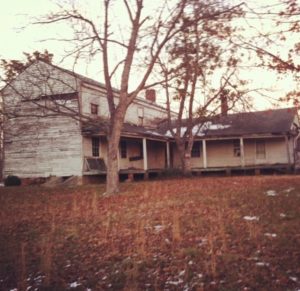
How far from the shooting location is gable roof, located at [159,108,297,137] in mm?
26797

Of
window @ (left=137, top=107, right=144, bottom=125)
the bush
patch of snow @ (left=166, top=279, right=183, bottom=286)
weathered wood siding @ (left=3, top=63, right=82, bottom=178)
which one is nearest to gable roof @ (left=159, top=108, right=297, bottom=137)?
window @ (left=137, top=107, right=144, bottom=125)

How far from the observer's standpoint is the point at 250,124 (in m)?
29.0

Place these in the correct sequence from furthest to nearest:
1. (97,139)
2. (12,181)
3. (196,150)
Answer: (196,150) → (97,139) → (12,181)

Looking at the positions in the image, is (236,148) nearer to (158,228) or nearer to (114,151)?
(114,151)

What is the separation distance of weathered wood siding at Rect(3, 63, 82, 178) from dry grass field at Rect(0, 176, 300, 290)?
12.1m

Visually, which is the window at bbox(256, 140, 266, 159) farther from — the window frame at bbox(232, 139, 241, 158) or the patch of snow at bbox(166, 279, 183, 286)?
the patch of snow at bbox(166, 279, 183, 286)

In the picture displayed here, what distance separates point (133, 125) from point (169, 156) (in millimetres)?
3941

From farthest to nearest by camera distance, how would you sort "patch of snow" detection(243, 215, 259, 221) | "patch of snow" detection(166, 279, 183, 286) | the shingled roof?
the shingled roof → "patch of snow" detection(243, 215, 259, 221) → "patch of snow" detection(166, 279, 183, 286)

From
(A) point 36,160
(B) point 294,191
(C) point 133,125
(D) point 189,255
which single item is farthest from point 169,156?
(D) point 189,255

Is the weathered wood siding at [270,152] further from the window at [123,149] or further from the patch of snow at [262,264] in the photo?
the patch of snow at [262,264]

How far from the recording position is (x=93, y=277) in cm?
652

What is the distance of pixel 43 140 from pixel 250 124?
15.3m

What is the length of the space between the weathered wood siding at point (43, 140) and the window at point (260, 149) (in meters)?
13.5

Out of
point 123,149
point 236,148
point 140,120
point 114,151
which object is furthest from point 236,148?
point 114,151
